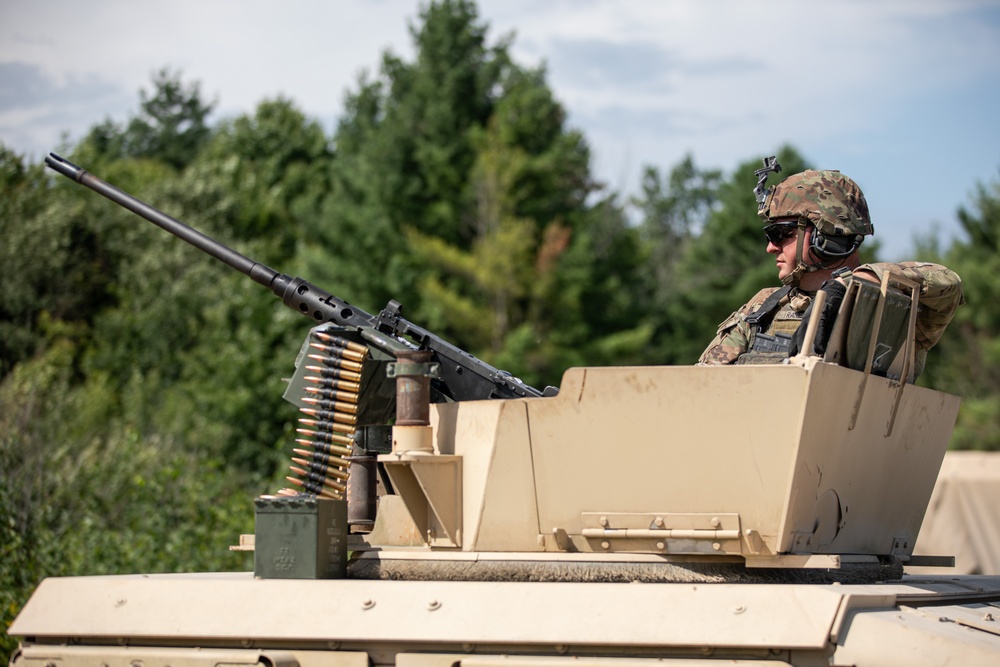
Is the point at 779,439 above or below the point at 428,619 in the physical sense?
above

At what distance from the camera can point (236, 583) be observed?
5594 mm

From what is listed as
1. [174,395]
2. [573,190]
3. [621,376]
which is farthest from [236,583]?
[573,190]

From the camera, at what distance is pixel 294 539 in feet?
18.8

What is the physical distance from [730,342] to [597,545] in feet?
5.00

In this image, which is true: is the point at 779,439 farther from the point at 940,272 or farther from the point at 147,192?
the point at 147,192

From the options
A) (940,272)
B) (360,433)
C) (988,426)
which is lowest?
(988,426)

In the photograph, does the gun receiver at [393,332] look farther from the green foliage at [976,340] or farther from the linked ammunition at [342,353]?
the green foliage at [976,340]

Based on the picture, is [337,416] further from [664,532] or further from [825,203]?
[825,203]

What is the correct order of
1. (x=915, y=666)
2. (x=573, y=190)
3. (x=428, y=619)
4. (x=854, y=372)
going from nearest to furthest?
(x=915, y=666)
(x=428, y=619)
(x=854, y=372)
(x=573, y=190)

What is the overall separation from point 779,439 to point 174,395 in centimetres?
2384

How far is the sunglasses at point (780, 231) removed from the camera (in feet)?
20.7

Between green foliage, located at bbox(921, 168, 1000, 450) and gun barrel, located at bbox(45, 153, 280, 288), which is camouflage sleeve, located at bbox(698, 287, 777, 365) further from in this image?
green foliage, located at bbox(921, 168, 1000, 450)

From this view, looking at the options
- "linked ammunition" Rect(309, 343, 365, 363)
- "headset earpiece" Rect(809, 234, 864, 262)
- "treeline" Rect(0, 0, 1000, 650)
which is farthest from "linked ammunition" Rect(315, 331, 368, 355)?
"treeline" Rect(0, 0, 1000, 650)

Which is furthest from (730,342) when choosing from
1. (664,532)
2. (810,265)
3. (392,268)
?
(392,268)
